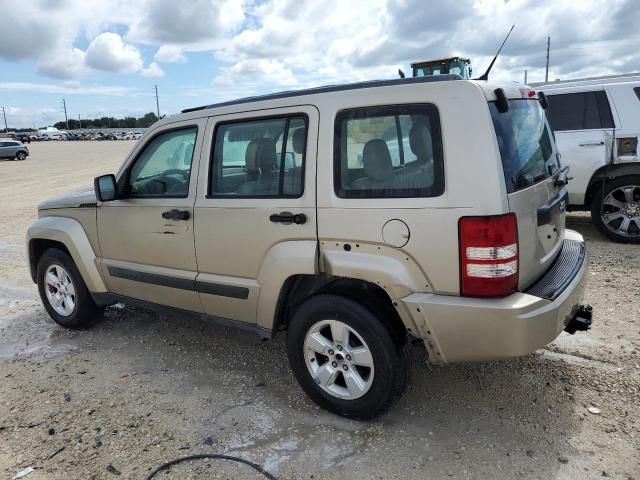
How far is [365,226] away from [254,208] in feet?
2.65

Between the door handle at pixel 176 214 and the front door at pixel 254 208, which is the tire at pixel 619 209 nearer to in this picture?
the front door at pixel 254 208

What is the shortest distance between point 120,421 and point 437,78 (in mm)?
2758

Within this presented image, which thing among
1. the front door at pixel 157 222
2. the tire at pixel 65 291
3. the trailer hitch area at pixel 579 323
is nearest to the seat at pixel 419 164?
the trailer hitch area at pixel 579 323

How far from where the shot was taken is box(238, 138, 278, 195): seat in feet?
10.8

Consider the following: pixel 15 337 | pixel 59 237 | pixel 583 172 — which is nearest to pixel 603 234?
pixel 583 172

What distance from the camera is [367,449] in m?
2.87

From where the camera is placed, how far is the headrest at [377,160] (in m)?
2.87

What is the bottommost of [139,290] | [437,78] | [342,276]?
[139,290]

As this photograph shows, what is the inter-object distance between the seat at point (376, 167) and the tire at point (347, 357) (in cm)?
66

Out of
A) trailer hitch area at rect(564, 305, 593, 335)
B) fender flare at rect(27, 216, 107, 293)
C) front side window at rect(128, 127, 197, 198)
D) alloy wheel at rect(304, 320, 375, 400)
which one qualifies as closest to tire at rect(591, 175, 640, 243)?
trailer hitch area at rect(564, 305, 593, 335)

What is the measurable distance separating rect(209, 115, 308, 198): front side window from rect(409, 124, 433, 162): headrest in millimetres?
672

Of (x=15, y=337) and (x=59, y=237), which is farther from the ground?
(x=59, y=237)

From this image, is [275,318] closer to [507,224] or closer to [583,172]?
[507,224]

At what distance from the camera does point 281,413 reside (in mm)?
3268
